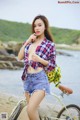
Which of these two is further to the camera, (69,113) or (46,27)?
(69,113)

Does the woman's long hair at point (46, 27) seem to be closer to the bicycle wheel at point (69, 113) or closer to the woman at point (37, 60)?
the woman at point (37, 60)

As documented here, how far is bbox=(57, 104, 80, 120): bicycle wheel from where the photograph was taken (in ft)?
9.68

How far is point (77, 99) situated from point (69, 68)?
320 mm

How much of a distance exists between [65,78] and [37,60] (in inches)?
42.5

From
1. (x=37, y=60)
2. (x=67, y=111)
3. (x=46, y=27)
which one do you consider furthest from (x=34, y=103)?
(x=67, y=111)

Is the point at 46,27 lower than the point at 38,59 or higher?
higher

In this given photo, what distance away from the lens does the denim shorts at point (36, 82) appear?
2.36 m

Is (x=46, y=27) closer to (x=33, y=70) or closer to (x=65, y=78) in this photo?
(x=33, y=70)

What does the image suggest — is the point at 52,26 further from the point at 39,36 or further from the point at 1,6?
the point at 39,36

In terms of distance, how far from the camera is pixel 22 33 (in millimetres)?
3479

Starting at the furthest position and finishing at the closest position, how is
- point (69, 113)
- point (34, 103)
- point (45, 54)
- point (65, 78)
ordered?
1. point (65, 78)
2. point (69, 113)
3. point (45, 54)
4. point (34, 103)

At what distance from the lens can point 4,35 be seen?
141 inches

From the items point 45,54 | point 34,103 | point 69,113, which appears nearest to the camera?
point 34,103

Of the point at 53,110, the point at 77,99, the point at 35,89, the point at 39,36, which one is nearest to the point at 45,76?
the point at 35,89
